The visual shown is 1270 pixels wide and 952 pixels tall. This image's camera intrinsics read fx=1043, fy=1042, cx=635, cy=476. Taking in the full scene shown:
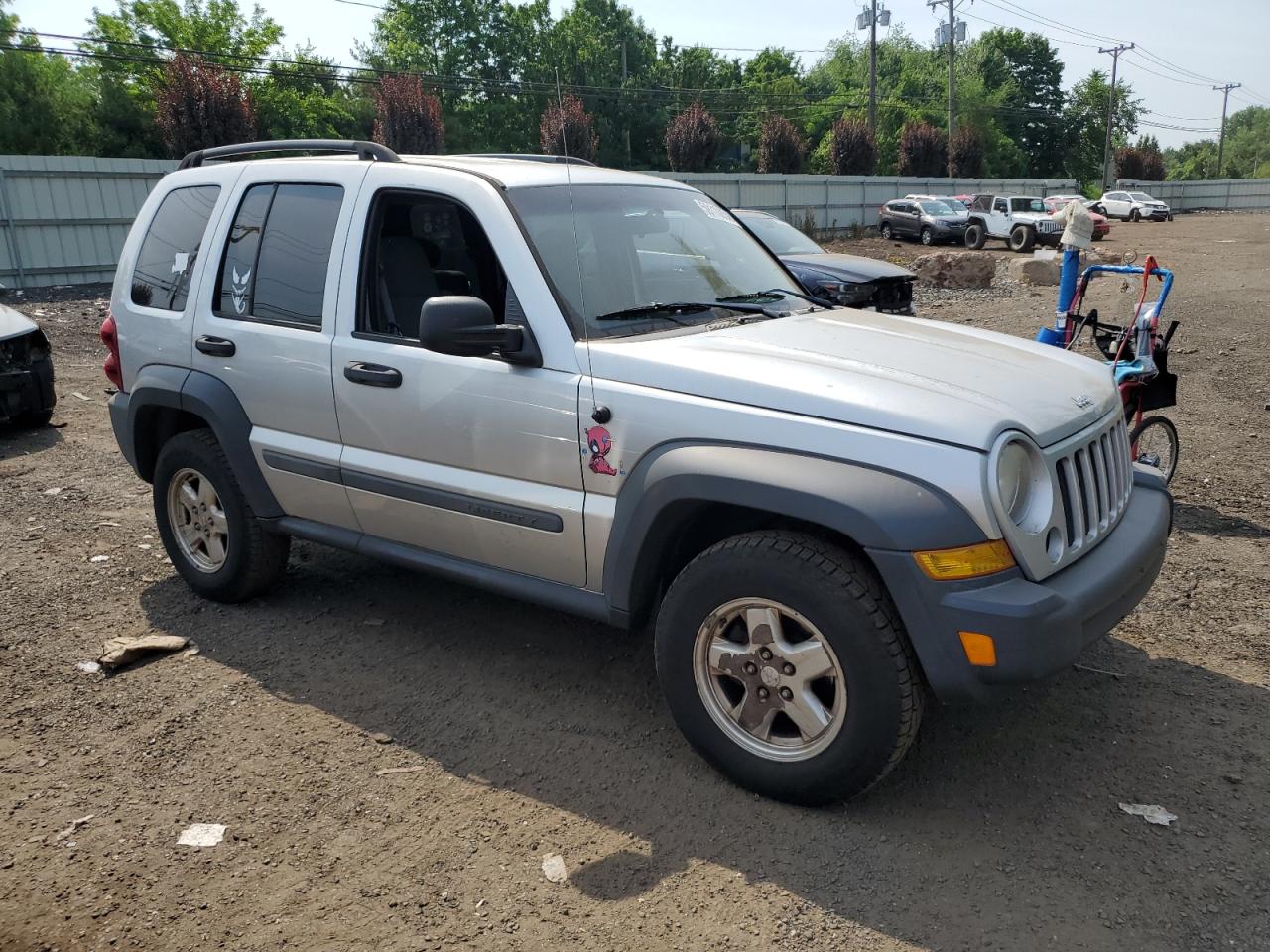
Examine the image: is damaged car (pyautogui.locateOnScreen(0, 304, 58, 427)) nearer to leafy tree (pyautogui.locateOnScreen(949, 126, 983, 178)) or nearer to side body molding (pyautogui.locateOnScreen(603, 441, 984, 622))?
side body molding (pyautogui.locateOnScreen(603, 441, 984, 622))

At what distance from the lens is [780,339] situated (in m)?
3.63

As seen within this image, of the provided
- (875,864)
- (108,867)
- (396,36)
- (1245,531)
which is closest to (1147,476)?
(875,864)

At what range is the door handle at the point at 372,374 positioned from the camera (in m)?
3.98

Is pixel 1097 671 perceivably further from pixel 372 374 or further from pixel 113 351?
pixel 113 351

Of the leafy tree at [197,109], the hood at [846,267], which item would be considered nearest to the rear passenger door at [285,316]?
the hood at [846,267]

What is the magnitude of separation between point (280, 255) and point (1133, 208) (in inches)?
2121

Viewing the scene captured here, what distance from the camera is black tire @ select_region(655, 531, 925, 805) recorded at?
296 centimetres

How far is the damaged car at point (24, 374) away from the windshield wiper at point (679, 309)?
6995 millimetres

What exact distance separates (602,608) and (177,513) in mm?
2685

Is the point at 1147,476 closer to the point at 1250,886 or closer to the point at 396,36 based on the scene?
the point at 1250,886

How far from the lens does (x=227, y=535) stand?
4.87 metres

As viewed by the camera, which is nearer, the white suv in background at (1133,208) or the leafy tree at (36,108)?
the leafy tree at (36,108)

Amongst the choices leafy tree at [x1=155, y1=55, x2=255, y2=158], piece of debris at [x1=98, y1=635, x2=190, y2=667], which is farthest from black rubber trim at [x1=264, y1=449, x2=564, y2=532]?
leafy tree at [x1=155, y1=55, x2=255, y2=158]

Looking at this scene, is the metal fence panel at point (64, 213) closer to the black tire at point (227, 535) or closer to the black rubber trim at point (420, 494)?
the black tire at point (227, 535)
